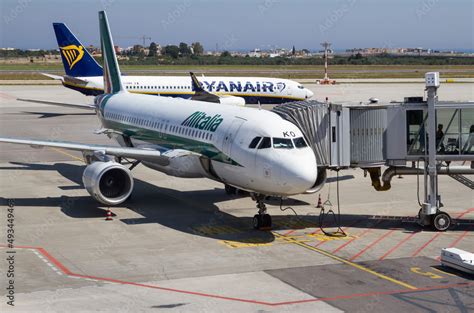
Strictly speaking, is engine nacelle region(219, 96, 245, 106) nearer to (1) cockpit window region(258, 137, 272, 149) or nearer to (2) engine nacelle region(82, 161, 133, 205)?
(2) engine nacelle region(82, 161, 133, 205)

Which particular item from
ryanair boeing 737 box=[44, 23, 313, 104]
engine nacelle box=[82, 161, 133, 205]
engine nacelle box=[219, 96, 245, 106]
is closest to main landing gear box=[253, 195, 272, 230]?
engine nacelle box=[82, 161, 133, 205]

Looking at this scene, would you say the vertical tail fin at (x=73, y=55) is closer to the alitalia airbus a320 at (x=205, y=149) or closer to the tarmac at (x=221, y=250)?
the alitalia airbus a320 at (x=205, y=149)

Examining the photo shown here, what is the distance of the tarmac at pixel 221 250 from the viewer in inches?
716

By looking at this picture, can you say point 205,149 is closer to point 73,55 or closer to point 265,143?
point 265,143

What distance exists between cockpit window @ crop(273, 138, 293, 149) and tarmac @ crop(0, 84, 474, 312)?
2994 mm

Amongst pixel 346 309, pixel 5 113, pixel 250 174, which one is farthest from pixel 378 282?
pixel 5 113

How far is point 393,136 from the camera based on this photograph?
2641 cm

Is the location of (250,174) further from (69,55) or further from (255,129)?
(69,55)

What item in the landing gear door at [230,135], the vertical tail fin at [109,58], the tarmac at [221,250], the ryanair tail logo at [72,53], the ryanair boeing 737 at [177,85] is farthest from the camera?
the ryanair boeing 737 at [177,85]

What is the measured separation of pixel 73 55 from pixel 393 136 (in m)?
46.8

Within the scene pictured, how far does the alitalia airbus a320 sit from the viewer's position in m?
24.1

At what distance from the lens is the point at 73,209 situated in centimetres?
2972

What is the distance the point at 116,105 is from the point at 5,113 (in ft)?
119

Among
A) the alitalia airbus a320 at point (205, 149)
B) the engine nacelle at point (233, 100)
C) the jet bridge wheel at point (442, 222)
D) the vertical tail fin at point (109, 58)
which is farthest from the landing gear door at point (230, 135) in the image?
Result: the engine nacelle at point (233, 100)
